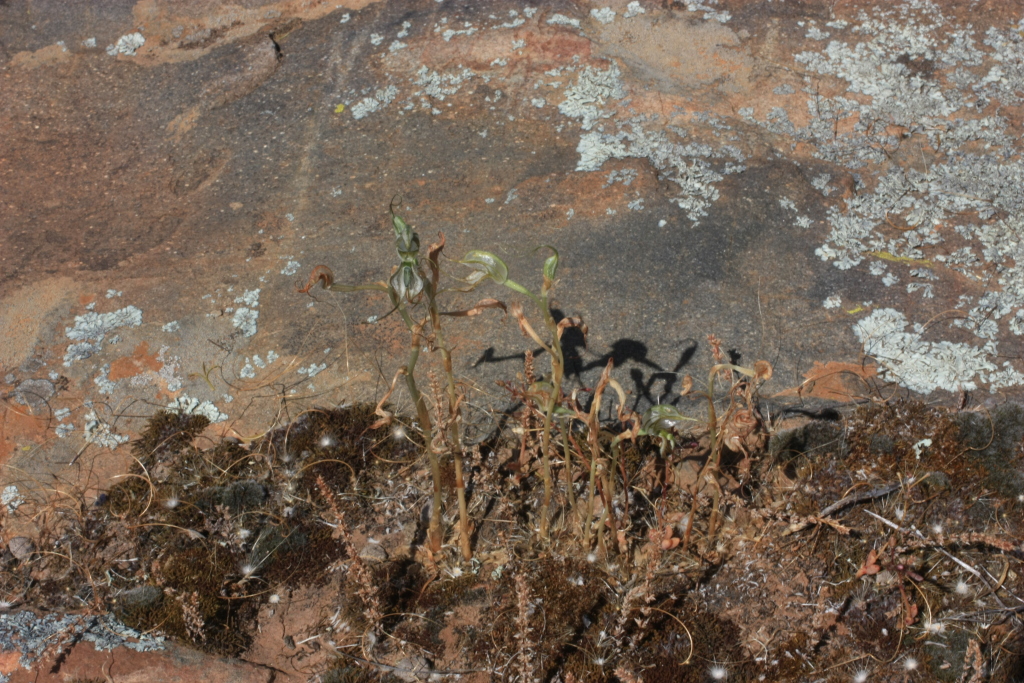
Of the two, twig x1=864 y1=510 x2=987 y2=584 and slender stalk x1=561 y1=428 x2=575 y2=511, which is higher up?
slender stalk x1=561 y1=428 x2=575 y2=511

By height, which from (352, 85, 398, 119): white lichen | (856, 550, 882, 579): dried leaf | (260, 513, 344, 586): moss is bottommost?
(260, 513, 344, 586): moss

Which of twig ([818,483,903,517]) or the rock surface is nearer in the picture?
twig ([818,483,903,517])

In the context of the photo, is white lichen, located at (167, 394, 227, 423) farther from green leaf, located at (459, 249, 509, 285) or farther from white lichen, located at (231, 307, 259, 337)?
green leaf, located at (459, 249, 509, 285)

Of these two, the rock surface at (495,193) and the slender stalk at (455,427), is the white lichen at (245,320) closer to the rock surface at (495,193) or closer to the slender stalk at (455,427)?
the rock surface at (495,193)

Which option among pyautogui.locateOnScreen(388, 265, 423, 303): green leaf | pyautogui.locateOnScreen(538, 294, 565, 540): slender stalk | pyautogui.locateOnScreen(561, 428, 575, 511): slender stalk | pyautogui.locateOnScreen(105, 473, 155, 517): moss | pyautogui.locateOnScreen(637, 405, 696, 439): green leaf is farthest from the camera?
pyautogui.locateOnScreen(105, 473, 155, 517): moss

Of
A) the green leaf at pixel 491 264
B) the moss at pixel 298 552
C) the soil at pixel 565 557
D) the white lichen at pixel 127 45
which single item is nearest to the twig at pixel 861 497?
the soil at pixel 565 557

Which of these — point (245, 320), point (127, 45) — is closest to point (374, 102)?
point (245, 320)

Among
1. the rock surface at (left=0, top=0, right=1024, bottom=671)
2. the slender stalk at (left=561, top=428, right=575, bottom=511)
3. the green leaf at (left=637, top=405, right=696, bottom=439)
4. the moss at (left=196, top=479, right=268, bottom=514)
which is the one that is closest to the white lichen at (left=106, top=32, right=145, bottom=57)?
the rock surface at (left=0, top=0, right=1024, bottom=671)

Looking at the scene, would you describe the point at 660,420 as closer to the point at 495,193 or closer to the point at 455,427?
the point at 455,427

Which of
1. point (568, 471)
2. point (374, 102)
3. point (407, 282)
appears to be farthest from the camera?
point (374, 102)
